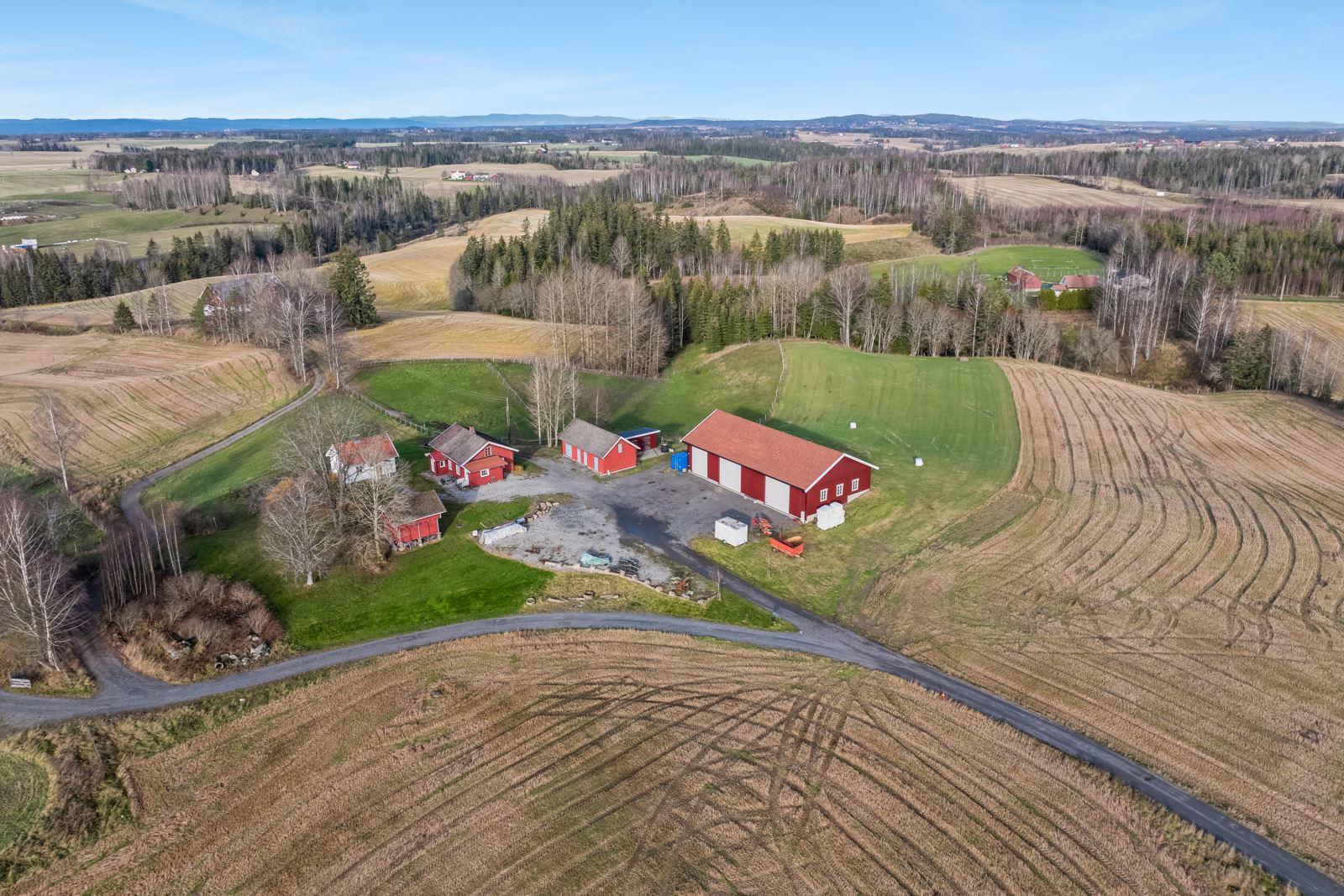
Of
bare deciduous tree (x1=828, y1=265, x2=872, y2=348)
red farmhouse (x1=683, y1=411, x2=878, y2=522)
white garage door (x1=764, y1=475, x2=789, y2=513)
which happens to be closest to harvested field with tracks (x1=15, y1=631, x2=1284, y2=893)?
red farmhouse (x1=683, y1=411, x2=878, y2=522)

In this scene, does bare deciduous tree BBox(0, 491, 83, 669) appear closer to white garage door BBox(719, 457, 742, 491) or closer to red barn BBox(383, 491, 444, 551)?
red barn BBox(383, 491, 444, 551)

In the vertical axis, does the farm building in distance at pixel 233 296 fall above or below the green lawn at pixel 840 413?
above

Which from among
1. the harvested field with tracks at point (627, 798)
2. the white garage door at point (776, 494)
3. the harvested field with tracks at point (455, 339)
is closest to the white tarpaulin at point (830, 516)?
the white garage door at point (776, 494)

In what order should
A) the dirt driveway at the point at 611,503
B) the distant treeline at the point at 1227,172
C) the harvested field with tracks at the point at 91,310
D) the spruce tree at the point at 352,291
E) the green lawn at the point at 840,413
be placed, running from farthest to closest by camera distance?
the distant treeline at the point at 1227,172 < the harvested field with tracks at the point at 91,310 < the spruce tree at the point at 352,291 < the dirt driveway at the point at 611,503 < the green lawn at the point at 840,413

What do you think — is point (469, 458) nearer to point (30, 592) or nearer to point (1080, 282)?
point (30, 592)

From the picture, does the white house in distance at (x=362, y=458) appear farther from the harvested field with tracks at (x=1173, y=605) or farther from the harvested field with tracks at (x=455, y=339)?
the harvested field with tracks at (x=1173, y=605)
